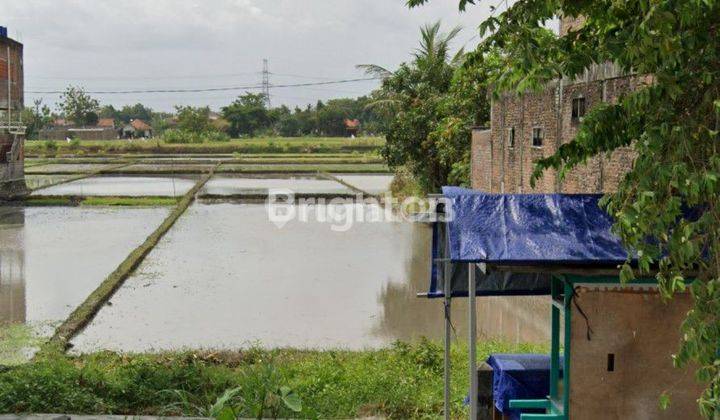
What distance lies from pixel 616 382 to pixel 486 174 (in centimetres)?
1305

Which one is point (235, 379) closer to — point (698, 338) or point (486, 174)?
point (698, 338)

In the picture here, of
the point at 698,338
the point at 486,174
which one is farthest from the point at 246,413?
the point at 486,174

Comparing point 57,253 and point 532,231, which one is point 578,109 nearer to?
point 532,231

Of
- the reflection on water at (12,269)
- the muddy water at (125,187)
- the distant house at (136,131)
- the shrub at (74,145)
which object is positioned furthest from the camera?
the distant house at (136,131)

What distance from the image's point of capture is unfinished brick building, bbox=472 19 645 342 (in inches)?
408

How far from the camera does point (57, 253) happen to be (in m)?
16.7

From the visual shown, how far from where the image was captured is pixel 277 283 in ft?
45.0

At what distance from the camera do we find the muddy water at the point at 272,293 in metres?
10.3

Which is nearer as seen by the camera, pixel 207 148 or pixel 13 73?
pixel 13 73

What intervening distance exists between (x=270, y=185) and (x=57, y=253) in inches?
660

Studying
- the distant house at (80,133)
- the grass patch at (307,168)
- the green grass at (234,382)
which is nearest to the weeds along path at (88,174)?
the grass patch at (307,168)

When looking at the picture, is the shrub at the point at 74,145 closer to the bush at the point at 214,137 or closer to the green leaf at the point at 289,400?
the bush at the point at 214,137

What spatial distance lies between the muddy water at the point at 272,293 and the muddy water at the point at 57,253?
0.71m

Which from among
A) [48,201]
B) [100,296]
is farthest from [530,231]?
[48,201]
